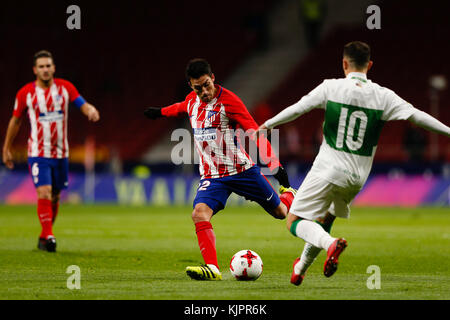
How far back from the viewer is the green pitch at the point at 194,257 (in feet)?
22.0

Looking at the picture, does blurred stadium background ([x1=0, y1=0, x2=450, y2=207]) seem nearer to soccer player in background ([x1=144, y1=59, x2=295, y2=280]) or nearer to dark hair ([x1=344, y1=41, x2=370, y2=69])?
soccer player in background ([x1=144, y1=59, x2=295, y2=280])

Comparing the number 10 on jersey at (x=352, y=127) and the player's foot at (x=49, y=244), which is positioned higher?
the number 10 on jersey at (x=352, y=127)

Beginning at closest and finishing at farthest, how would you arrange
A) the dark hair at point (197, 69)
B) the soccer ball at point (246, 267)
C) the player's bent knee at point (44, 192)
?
the soccer ball at point (246, 267), the dark hair at point (197, 69), the player's bent knee at point (44, 192)

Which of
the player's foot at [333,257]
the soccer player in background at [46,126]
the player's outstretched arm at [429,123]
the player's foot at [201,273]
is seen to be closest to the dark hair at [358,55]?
A: the player's outstretched arm at [429,123]

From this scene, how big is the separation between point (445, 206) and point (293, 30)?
13848 millimetres

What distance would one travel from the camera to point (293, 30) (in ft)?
110

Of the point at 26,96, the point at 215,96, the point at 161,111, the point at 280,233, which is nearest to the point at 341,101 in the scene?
the point at 215,96

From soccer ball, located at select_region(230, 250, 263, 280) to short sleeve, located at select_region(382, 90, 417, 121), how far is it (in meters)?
1.88

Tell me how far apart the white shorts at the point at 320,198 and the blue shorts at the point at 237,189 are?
1235 mm

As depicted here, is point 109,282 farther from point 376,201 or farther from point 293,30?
point 293,30

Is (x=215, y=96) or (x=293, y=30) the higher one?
(x=293, y=30)

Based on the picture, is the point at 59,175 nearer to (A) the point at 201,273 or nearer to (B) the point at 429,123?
(A) the point at 201,273

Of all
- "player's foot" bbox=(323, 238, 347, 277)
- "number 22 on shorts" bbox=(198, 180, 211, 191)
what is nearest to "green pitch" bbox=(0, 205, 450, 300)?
"player's foot" bbox=(323, 238, 347, 277)

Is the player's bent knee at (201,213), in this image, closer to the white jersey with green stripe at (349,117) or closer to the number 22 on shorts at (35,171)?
the white jersey with green stripe at (349,117)
